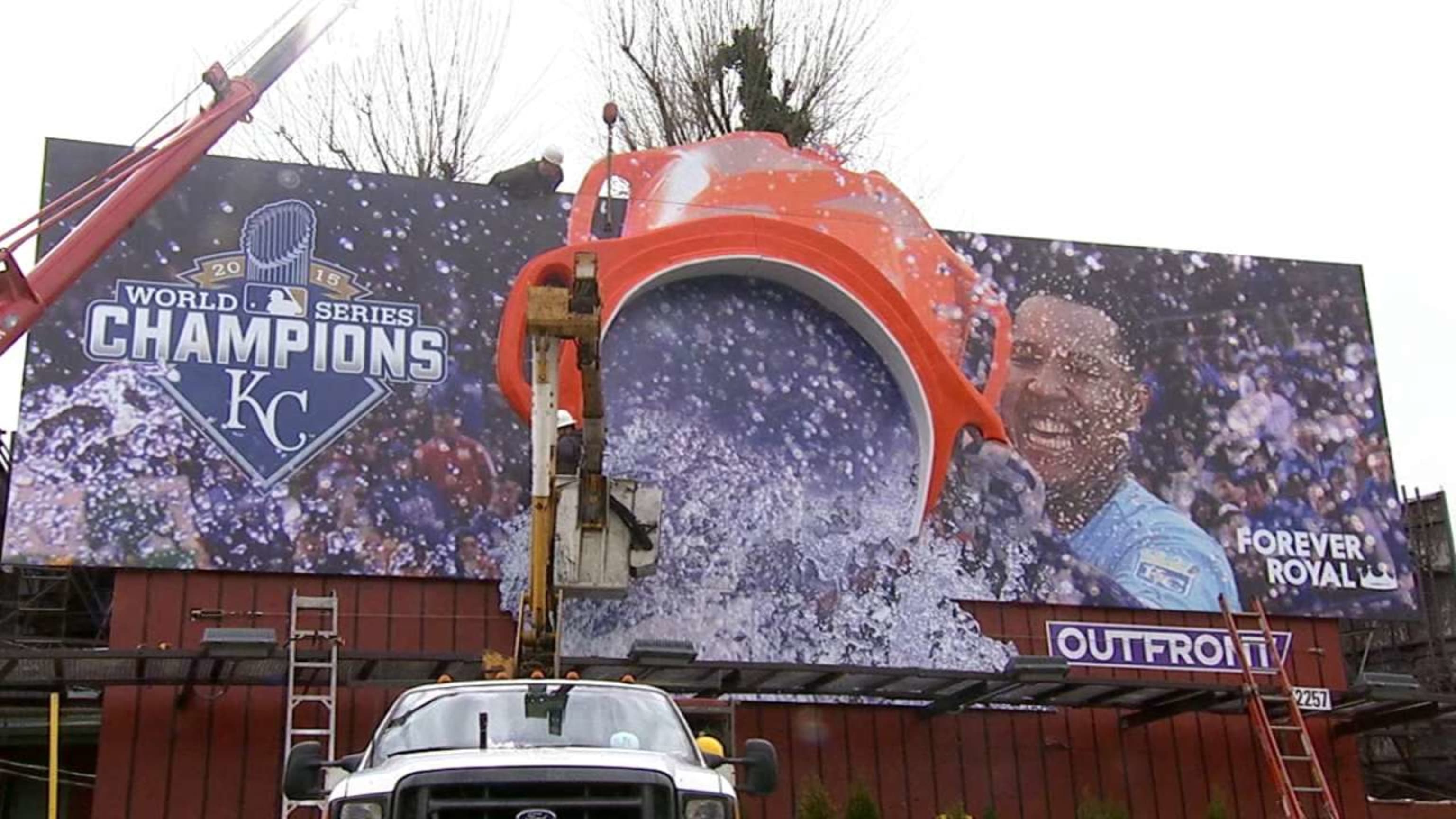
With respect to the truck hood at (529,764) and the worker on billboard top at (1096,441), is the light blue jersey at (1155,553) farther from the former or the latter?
the truck hood at (529,764)

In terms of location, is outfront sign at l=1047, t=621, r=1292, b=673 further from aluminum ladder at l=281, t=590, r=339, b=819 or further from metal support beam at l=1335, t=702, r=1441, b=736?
aluminum ladder at l=281, t=590, r=339, b=819

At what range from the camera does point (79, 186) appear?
1680cm

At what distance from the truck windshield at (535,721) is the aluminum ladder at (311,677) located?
281 inches

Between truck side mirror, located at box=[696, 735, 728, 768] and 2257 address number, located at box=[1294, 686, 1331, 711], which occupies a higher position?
2257 address number, located at box=[1294, 686, 1331, 711]

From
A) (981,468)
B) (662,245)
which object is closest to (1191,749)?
(981,468)

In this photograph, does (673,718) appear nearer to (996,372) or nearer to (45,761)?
(996,372)

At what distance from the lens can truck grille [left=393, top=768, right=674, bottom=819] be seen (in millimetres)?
6785

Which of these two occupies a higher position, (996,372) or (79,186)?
(79,186)

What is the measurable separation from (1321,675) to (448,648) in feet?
37.2

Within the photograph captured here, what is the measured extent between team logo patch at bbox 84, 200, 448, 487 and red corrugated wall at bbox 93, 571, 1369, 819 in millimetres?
1758

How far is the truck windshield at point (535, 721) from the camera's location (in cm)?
782

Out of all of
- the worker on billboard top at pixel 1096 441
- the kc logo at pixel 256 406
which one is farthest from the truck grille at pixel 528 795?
the worker on billboard top at pixel 1096 441

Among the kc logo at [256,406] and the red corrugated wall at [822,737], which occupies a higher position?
the kc logo at [256,406]

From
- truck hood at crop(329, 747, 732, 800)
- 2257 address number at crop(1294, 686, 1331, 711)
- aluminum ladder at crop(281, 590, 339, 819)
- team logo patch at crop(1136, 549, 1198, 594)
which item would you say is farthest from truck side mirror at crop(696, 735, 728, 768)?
2257 address number at crop(1294, 686, 1331, 711)
